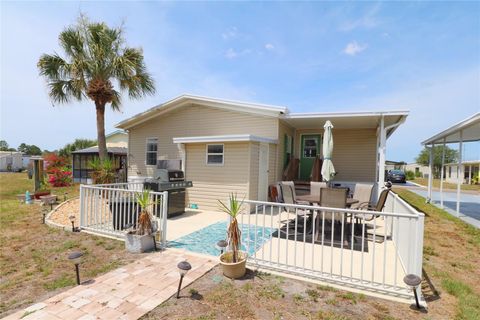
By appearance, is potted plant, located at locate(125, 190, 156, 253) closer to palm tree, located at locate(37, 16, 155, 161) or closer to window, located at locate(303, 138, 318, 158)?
palm tree, located at locate(37, 16, 155, 161)

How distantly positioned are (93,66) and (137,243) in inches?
346

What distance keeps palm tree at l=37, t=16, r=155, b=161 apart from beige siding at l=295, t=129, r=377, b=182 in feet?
30.9

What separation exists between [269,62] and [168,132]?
6.06m

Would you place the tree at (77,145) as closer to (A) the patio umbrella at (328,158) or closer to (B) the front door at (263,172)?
(B) the front door at (263,172)

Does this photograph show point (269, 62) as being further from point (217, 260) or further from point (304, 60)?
point (217, 260)

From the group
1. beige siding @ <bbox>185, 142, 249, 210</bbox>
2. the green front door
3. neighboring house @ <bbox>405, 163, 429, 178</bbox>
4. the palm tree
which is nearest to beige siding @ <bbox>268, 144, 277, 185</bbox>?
beige siding @ <bbox>185, 142, 249, 210</bbox>

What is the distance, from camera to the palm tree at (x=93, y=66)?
378 inches

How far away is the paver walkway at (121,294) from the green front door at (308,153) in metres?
8.33

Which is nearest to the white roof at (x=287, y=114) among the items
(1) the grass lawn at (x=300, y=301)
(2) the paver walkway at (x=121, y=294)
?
(1) the grass lawn at (x=300, y=301)

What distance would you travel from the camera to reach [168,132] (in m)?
11.1

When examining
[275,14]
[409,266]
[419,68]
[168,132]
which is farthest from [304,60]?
[409,266]

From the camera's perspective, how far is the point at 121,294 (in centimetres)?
294

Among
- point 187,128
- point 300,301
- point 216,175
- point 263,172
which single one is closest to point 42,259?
point 300,301

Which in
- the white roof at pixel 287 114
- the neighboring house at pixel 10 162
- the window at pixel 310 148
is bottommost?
the neighboring house at pixel 10 162
